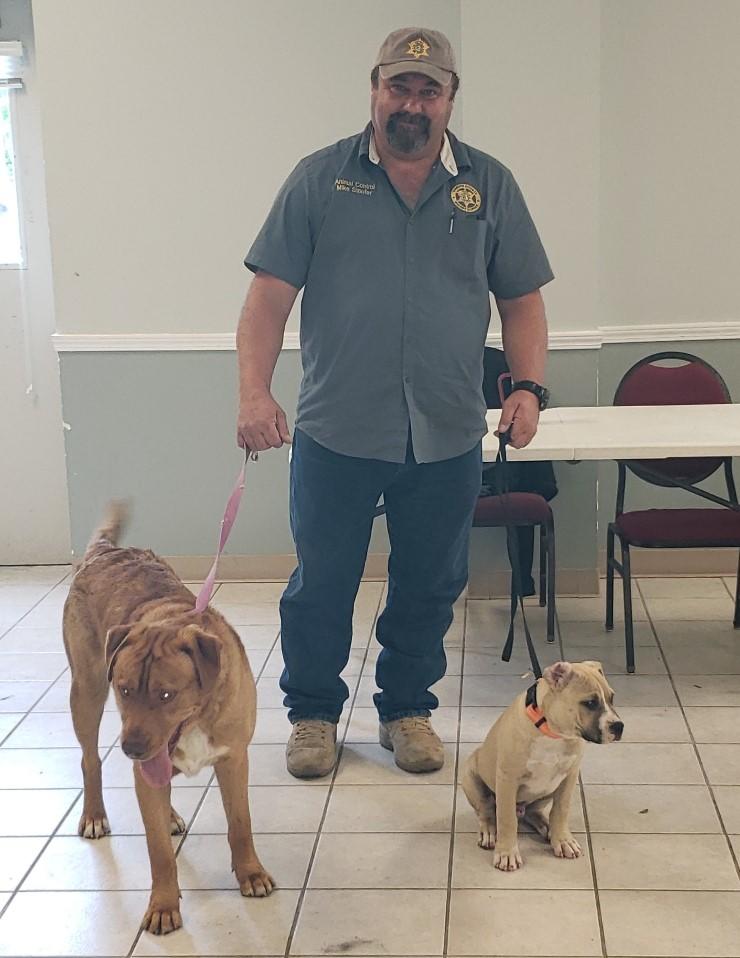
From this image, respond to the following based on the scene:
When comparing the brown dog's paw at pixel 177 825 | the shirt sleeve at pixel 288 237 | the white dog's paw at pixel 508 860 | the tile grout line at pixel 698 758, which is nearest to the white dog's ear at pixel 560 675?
the white dog's paw at pixel 508 860

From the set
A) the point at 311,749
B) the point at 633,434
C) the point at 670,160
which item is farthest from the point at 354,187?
the point at 670,160

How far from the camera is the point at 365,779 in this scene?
2.70m

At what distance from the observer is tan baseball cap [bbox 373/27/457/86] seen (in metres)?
2.33

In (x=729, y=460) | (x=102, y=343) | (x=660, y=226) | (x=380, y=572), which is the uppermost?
(x=660, y=226)

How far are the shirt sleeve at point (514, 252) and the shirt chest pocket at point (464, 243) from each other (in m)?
0.06

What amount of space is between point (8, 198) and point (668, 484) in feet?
8.99

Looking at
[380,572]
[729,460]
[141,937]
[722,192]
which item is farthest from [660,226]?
[141,937]

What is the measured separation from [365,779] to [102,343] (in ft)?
7.01

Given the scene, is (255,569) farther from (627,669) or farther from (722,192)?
(722,192)

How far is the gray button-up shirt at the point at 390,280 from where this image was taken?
2.45 m

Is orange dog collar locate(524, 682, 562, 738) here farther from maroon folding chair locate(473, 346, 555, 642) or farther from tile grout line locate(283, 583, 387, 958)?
maroon folding chair locate(473, 346, 555, 642)

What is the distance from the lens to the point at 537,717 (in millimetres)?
2176

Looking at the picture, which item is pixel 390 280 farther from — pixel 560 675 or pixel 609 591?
pixel 609 591

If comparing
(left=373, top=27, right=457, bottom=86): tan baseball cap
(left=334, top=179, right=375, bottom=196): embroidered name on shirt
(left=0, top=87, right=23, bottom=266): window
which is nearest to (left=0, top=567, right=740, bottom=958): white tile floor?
(left=334, top=179, right=375, bottom=196): embroidered name on shirt
